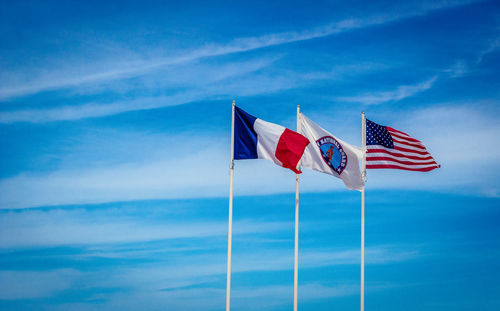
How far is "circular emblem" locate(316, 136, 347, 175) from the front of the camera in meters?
45.6

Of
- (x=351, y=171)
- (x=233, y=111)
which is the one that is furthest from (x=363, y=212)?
(x=233, y=111)

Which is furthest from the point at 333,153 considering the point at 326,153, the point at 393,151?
the point at 393,151

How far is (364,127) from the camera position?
159ft

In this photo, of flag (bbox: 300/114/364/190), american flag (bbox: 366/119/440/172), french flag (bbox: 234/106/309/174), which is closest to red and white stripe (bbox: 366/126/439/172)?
american flag (bbox: 366/119/440/172)

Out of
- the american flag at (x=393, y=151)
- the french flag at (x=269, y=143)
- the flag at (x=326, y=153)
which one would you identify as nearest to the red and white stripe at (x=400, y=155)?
the american flag at (x=393, y=151)

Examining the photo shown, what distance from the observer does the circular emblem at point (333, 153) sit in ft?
150

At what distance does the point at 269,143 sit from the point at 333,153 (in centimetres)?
456

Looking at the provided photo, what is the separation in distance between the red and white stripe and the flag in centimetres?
195

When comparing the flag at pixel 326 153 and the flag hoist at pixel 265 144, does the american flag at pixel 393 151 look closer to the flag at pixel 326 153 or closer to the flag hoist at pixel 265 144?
the flag at pixel 326 153

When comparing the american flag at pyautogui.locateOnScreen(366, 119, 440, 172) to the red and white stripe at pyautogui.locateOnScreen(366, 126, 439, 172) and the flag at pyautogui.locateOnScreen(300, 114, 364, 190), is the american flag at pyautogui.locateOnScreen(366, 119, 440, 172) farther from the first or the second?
the flag at pyautogui.locateOnScreen(300, 114, 364, 190)

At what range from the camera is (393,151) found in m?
48.2

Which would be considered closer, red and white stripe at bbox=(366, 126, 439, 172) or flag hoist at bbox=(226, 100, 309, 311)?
flag hoist at bbox=(226, 100, 309, 311)

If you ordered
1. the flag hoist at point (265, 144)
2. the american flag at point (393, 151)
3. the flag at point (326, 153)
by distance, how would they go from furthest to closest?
the american flag at point (393, 151)
the flag at point (326, 153)
the flag hoist at point (265, 144)

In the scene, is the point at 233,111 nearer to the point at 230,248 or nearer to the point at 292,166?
the point at 292,166
